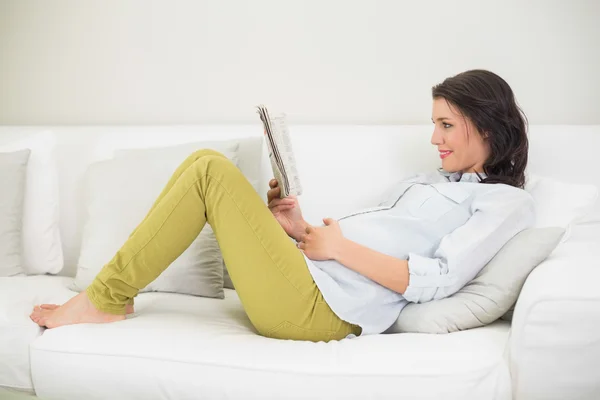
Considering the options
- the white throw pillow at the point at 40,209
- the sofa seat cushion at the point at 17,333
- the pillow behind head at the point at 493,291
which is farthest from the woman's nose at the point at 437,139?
the white throw pillow at the point at 40,209

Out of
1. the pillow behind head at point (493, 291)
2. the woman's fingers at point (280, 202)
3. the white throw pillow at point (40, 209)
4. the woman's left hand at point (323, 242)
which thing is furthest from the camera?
the white throw pillow at point (40, 209)

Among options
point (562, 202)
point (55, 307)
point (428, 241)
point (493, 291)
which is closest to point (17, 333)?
point (55, 307)

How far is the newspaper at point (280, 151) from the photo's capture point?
1.80 meters

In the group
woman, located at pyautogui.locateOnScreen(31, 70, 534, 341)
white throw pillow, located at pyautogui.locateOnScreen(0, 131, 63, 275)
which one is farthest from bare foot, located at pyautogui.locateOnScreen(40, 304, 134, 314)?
white throw pillow, located at pyautogui.locateOnScreen(0, 131, 63, 275)

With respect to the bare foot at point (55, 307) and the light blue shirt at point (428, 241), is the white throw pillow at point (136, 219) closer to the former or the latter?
the bare foot at point (55, 307)

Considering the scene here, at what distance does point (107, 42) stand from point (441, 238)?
168 cm

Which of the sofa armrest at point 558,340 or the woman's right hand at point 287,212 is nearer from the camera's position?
the sofa armrest at point 558,340

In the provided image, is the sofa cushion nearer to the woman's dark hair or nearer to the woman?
the woman

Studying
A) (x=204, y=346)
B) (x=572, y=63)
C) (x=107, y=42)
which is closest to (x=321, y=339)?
(x=204, y=346)

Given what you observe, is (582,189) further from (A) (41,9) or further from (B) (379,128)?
(A) (41,9)

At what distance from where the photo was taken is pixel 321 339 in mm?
1779

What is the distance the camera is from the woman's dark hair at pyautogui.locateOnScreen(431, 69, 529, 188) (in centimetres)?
195

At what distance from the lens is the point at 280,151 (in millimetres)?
1812

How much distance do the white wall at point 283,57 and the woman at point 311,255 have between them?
772mm
